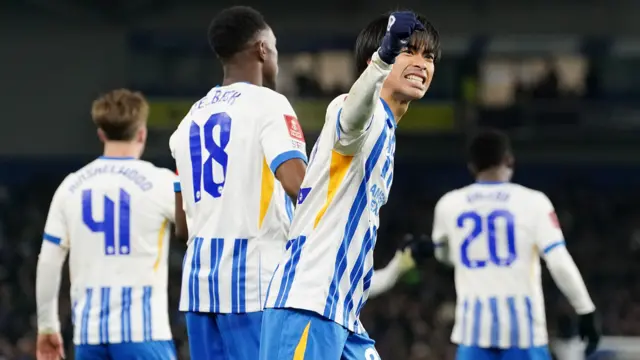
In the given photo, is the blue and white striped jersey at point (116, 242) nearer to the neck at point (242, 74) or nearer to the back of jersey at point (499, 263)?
the neck at point (242, 74)

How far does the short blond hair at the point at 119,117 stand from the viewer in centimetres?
624

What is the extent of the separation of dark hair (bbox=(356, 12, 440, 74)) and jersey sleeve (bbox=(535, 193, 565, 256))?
325 centimetres

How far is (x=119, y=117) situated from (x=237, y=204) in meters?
1.64

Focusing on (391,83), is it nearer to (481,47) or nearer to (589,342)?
(589,342)

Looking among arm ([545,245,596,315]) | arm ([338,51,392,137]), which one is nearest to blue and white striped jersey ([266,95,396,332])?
arm ([338,51,392,137])

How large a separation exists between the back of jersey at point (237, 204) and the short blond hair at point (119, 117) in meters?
1.47

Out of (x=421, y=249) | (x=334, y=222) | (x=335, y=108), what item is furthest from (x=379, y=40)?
(x=421, y=249)

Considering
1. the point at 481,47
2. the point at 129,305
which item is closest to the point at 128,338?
the point at 129,305

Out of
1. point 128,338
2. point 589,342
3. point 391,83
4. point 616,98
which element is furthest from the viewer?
point 616,98

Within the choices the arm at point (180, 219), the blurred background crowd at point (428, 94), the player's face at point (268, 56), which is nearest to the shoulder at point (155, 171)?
the arm at point (180, 219)

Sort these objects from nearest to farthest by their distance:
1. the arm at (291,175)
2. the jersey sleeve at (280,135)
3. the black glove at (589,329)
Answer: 1. the arm at (291,175)
2. the jersey sleeve at (280,135)
3. the black glove at (589,329)

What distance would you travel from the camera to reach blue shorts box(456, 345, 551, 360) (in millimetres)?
7543

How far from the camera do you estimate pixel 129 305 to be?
616 cm

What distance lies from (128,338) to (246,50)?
1.79m
